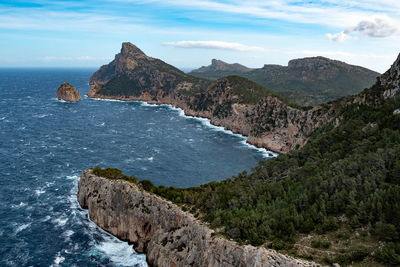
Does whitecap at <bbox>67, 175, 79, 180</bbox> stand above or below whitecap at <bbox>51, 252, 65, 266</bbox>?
above

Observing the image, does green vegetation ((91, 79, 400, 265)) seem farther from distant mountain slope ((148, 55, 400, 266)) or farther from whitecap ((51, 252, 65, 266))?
whitecap ((51, 252, 65, 266))

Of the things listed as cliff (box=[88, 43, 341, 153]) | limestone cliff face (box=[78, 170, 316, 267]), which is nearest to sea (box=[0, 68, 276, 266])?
limestone cliff face (box=[78, 170, 316, 267])

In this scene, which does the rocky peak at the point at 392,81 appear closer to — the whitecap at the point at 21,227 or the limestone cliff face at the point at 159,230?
the limestone cliff face at the point at 159,230

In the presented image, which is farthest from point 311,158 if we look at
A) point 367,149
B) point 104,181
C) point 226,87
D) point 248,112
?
point 226,87

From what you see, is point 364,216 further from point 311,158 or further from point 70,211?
point 70,211

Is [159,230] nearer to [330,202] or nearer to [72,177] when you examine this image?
[330,202]

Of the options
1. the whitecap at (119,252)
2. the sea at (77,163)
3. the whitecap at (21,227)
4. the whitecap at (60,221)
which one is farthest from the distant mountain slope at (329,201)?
the whitecap at (21,227)
